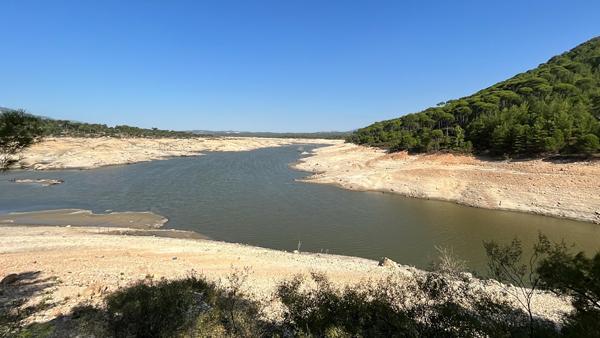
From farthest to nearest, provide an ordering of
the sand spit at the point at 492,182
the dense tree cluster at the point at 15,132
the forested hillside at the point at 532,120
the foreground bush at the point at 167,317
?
the forested hillside at the point at 532,120 < the sand spit at the point at 492,182 < the dense tree cluster at the point at 15,132 < the foreground bush at the point at 167,317

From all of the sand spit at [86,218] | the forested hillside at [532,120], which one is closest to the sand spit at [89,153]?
the sand spit at [86,218]

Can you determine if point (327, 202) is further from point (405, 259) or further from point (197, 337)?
point (197, 337)

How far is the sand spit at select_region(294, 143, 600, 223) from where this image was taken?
94.0 feet

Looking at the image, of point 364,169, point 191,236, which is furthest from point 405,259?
point 364,169

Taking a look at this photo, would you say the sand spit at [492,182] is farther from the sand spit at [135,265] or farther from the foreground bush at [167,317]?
the foreground bush at [167,317]

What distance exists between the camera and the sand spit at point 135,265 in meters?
12.6

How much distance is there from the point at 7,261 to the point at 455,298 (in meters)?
19.6

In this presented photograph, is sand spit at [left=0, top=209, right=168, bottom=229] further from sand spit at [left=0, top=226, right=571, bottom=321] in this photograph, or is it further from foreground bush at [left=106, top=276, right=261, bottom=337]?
foreground bush at [left=106, top=276, right=261, bottom=337]

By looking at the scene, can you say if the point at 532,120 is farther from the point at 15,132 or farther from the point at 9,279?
the point at 9,279

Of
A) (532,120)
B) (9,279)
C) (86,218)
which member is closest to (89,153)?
(86,218)


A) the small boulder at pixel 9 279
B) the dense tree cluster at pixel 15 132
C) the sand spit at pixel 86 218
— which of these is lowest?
the sand spit at pixel 86 218

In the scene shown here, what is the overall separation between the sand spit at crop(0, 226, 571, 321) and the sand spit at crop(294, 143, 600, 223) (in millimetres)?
19510

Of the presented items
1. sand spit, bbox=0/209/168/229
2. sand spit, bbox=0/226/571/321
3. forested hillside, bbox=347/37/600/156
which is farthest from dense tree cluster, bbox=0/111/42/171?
forested hillside, bbox=347/37/600/156

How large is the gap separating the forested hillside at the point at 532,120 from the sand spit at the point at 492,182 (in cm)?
287
